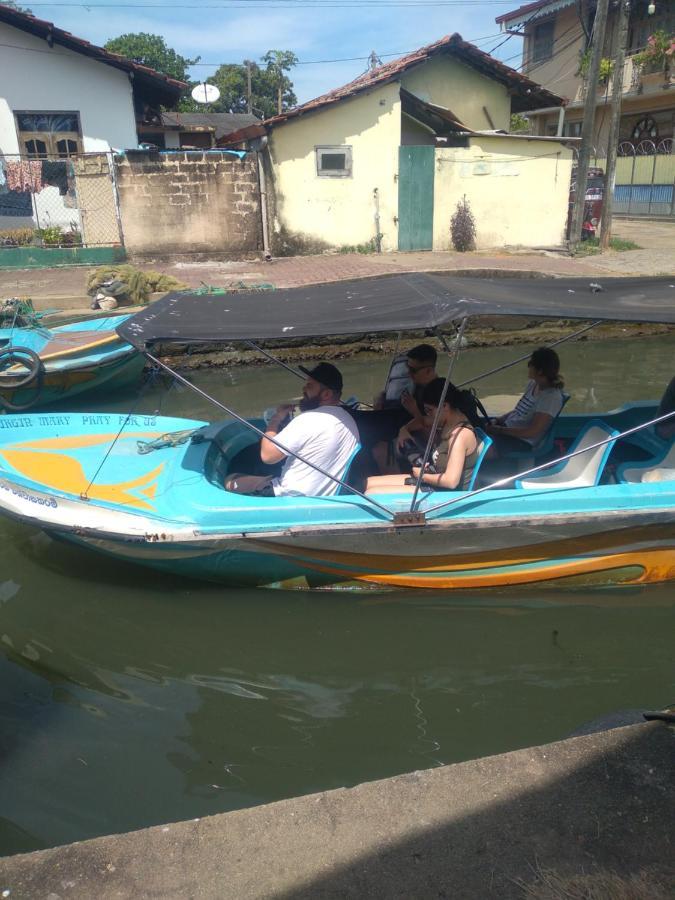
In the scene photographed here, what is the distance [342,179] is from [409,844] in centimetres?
1499

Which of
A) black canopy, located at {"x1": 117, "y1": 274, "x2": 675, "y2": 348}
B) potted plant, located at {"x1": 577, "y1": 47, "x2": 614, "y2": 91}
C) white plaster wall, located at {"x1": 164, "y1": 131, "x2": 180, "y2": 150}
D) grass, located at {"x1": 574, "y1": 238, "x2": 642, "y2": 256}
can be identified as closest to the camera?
black canopy, located at {"x1": 117, "y1": 274, "x2": 675, "y2": 348}

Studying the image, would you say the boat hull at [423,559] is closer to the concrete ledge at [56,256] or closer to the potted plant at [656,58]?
the concrete ledge at [56,256]

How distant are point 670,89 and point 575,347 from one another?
1805cm

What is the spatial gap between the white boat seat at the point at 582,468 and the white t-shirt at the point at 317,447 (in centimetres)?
117

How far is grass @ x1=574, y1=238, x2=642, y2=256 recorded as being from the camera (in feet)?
51.4

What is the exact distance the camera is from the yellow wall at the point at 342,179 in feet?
49.2

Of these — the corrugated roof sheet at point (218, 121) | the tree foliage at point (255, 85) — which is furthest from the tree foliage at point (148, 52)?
the corrugated roof sheet at point (218, 121)

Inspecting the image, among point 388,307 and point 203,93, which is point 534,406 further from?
point 203,93

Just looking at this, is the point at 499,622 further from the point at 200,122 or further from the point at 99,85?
the point at 200,122

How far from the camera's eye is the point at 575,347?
11.3m

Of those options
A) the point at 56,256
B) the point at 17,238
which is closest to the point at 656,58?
the point at 56,256

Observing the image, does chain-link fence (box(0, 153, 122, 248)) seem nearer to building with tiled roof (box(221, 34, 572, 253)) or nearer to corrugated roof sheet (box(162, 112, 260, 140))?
building with tiled roof (box(221, 34, 572, 253))

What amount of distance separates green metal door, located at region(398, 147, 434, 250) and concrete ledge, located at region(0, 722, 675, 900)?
14.8 meters

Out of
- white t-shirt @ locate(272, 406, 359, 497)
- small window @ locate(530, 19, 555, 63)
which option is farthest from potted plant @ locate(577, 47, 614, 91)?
white t-shirt @ locate(272, 406, 359, 497)
